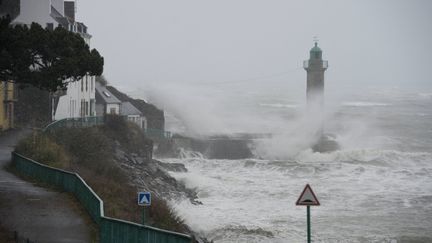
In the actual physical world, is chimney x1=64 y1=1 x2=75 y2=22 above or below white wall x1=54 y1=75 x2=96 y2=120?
above

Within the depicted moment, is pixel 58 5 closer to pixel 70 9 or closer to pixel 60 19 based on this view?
pixel 60 19

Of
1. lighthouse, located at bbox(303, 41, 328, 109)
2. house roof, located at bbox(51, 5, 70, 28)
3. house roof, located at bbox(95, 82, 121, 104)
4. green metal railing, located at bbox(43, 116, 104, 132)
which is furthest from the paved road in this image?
lighthouse, located at bbox(303, 41, 328, 109)

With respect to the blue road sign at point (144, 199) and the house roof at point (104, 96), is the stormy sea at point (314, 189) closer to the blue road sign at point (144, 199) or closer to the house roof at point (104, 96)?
the house roof at point (104, 96)

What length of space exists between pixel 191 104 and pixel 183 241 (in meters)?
75.4

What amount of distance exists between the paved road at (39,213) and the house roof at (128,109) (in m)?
31.6

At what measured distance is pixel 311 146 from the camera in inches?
2549

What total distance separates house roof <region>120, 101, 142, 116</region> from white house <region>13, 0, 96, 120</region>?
14.8 feet

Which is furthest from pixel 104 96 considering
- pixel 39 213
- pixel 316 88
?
pixel 39 213

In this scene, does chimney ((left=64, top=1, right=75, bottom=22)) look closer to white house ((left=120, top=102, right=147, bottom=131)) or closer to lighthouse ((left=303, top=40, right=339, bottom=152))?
white house ((left=120, top=102, right=147, bottom=131))

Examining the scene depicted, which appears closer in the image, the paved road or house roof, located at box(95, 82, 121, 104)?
the paved road

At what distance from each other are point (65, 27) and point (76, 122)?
25.8ft

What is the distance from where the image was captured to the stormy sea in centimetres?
2791

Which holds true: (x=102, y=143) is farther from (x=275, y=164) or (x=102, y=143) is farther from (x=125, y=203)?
(x=275, y=164)

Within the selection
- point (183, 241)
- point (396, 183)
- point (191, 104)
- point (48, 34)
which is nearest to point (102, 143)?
point (48, 34)
